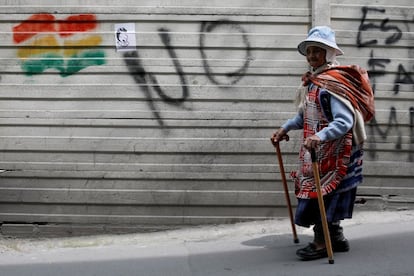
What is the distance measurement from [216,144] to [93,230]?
1.35m

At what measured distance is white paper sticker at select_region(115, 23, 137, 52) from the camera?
19.2 ft

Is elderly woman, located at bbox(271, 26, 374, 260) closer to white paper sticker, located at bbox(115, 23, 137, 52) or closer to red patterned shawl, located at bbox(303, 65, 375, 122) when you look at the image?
red patterned shawl, located at bbox(303, 65, 375, 122)

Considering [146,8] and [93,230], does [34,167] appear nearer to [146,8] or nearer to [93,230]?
[93,230]

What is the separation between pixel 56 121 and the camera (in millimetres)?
5875

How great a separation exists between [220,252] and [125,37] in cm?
208

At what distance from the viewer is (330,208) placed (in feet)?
15.7

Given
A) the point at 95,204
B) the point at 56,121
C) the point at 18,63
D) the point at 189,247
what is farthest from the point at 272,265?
the point at 18,63

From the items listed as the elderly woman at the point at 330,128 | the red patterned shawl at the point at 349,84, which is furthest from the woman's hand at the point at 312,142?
the red patterned shawl at the point at 349,84

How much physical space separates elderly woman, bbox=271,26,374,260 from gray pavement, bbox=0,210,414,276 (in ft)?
1.08

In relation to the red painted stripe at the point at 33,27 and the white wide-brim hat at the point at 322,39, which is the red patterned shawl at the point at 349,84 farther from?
the red painted stripe at the point at 33,27

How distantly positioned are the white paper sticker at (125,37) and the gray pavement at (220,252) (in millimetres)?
1687

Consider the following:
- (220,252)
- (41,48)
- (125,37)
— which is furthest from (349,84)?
(41,48)

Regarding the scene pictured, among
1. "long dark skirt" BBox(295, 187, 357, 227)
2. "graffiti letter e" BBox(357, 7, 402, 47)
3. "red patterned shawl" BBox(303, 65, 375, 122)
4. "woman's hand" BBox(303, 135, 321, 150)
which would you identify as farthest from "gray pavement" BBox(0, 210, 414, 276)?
"graffiti letter e" BBox(357, 7, 402, 47)

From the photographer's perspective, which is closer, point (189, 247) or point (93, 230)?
point (189, 247)
